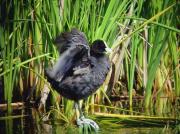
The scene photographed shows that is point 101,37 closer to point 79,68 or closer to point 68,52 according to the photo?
point 79,68

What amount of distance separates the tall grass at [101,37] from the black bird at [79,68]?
42cm

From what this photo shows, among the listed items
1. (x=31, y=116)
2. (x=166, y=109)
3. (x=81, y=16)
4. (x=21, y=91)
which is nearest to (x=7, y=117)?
(x=31, y=116)

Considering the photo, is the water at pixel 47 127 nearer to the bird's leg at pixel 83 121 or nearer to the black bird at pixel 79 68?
the bird's leg at pixel 83 121

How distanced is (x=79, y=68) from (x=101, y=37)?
2.79 feet

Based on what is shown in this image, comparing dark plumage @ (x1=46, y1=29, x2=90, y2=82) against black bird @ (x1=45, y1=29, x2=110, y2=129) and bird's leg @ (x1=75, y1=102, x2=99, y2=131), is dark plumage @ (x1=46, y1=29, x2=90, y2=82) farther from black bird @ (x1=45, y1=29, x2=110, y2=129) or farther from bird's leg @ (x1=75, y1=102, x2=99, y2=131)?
bird's leg @ (x1=75, y1=102, x2=99, y2=131)

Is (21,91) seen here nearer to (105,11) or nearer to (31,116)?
(31,116)

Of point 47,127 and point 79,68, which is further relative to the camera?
point 47,127

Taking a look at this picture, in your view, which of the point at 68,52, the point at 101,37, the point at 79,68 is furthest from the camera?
the point at 101,37

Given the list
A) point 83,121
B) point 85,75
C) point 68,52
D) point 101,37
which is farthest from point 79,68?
point 101,37

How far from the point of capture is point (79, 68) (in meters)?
4.62

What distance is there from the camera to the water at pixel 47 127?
4812 millimetres

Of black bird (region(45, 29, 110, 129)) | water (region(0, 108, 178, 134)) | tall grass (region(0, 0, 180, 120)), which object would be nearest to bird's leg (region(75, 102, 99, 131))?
black bird (region(45, 29, 110, 129))

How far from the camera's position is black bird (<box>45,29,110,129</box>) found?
4.49m

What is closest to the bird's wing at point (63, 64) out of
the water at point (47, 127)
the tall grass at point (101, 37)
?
the water at point (47, 127)
